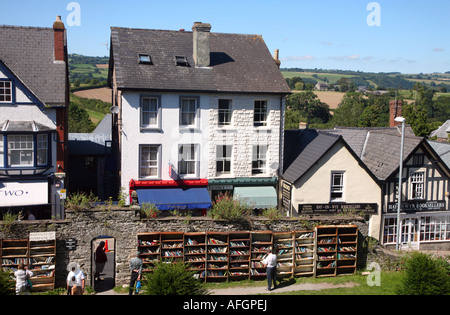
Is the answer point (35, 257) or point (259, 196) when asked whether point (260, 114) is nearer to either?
point (259, 196)

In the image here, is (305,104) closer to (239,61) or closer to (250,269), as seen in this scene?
(239,61)

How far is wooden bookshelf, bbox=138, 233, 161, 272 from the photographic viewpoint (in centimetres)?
1775

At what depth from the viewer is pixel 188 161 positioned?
2550cm

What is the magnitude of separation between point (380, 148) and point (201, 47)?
41.2 feet

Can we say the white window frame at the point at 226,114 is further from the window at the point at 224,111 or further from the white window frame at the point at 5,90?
the white window frame at the point at 5,90

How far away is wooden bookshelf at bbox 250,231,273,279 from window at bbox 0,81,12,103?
1412 centimetres

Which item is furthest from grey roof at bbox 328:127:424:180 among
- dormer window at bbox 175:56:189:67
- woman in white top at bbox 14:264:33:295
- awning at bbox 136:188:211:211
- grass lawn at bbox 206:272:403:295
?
woman in white top at bbox 14:264:33:295

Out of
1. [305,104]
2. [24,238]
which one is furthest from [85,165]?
[305,104]

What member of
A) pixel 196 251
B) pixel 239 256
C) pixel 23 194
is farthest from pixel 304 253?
pixel 23 194

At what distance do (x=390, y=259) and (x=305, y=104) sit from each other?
272ft

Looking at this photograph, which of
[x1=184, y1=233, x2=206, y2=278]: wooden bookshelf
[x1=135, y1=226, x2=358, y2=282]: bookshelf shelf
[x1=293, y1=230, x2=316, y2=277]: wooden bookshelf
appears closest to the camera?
[x1=135, y1=226, x2=358, y2=282]: bookshelf shelf

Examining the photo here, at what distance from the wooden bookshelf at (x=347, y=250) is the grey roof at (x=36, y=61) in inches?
599

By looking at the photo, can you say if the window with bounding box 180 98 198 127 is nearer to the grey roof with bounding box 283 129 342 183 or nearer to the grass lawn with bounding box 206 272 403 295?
the grey roof with bounding box 283 129 342 183

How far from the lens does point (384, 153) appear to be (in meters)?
27.0
